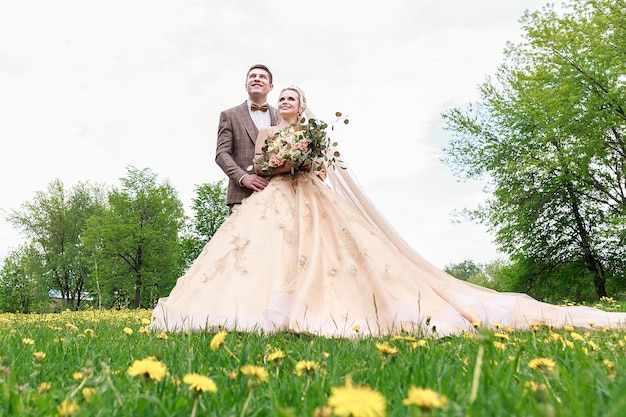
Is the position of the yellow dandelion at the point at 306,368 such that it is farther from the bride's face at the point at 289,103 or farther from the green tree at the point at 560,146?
the green tree at the point at 560,146

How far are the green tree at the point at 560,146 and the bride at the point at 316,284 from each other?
42.8 feet

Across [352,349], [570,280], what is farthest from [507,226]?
[352,349]

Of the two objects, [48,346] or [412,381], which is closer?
[412,381]

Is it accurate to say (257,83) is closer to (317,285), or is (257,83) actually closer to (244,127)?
(244,127)

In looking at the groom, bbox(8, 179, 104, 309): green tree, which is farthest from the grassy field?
bbox(8, 179, 104, 309): green tree

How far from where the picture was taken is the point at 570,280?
20.2m

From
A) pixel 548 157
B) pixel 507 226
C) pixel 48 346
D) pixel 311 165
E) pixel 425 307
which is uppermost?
pixel 548 157

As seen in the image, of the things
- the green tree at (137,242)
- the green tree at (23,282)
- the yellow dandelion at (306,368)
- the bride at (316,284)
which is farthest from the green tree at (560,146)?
the green tree at (23,282)

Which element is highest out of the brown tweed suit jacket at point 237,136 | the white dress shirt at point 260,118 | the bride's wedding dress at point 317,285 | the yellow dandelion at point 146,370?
the white dress shirt at point 260,118

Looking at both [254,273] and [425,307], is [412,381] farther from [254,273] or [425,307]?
[254,273]

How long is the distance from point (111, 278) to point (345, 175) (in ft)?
93.0

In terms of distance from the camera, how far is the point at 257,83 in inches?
272

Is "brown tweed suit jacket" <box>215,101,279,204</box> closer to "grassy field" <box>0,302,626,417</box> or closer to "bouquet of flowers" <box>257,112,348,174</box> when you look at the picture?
"bouquet of flowers" <box>257,112,348,174</box>

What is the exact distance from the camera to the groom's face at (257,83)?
6914mm
